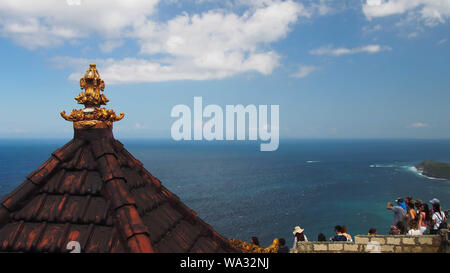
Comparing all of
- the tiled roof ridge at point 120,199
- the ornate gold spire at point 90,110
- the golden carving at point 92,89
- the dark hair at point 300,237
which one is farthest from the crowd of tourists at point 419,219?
the golden carving at point 92,89

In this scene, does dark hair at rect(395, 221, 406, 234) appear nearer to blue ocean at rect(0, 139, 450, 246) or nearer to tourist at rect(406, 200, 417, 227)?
tourist at rect(406, 200, 417, 227)

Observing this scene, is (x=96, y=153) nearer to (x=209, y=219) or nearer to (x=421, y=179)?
(x=209, y=219)

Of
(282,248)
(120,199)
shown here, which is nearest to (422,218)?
(282,248)

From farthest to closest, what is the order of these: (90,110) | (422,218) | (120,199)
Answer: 1. (422,218)
2. (90,110)
3. (120,199)

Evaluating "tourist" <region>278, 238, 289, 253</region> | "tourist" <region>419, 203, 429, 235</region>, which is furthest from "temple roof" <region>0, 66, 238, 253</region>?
"tourist" <region>419, 203, 429, 235</region>

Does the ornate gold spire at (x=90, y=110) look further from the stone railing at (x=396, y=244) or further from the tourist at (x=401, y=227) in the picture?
the tourist at (x=401, y=227)

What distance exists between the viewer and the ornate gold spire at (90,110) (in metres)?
4.26

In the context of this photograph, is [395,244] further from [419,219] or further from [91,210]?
[91,210]

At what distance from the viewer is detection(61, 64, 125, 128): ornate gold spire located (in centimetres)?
426

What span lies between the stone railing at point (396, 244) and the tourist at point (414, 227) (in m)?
0.54

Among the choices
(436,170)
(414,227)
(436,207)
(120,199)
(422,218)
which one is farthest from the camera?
(436,170)

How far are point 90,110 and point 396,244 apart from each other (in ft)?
32.8

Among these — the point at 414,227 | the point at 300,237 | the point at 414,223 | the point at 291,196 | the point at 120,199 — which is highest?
the point at 120,199

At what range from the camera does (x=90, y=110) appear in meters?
4.27
